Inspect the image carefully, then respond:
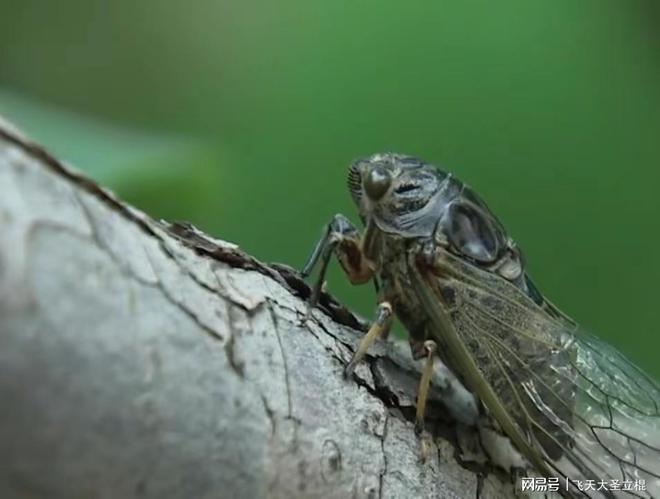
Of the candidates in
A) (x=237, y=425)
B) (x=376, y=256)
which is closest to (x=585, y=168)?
(x=376, y=256)

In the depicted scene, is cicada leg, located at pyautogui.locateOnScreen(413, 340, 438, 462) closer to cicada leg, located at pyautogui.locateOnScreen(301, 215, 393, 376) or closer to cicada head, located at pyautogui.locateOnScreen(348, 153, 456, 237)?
cicada leg, located at pyautogui.locateOnScreen(301, 215, 393, 376)

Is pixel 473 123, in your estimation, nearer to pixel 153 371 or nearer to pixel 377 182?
pixel 377 182

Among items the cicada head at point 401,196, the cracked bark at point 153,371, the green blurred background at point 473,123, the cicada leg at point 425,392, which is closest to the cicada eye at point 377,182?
the cicada head at point 401,196

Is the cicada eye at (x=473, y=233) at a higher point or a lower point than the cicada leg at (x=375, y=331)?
higher

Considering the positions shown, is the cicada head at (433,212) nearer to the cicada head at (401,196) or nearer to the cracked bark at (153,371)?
the cicada head at (401,196)

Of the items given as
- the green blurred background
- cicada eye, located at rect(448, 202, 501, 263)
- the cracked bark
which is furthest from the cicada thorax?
the green blurred background
